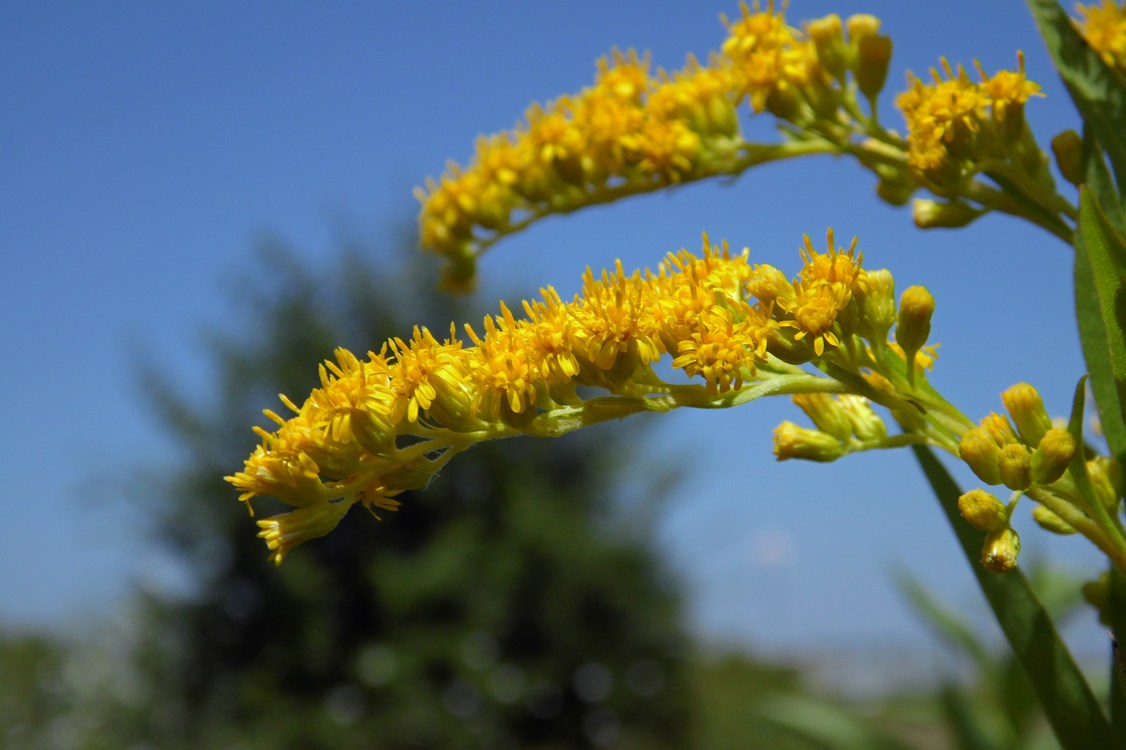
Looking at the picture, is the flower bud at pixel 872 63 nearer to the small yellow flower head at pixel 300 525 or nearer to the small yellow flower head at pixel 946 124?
the small yellow flower head at pixel 946 124

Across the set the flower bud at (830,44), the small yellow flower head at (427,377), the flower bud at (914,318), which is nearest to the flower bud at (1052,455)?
the flower bud at (914,318)

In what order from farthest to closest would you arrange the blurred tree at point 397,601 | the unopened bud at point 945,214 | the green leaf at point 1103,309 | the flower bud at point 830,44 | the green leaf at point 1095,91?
1. the blurred tree at point 397,601
2. the flower bud at point 830,44
3. the unopened bud at point 945,214
4. the green leaf at point 1095,91
5. the green leaf at point 1103,309

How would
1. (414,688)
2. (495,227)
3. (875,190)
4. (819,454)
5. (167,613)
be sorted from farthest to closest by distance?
(167,613)
(414,688)
(495,227)
(875,190)
(819,454)

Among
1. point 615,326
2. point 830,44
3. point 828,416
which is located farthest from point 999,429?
point 830,44

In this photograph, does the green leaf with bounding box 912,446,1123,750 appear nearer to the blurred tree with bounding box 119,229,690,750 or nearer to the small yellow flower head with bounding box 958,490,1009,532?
the small yellow flower head with bounding box 958,490,1009,532

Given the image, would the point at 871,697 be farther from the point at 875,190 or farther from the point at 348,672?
the point at 875,190

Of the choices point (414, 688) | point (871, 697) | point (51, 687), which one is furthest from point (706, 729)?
point (51, 687)

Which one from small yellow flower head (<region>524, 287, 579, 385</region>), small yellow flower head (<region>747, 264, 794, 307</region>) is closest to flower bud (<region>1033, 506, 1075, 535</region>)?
small yellow flower head (<region>747, 264, 794, 307</region>)

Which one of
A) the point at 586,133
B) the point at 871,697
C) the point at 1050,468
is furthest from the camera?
the point at 871,697
